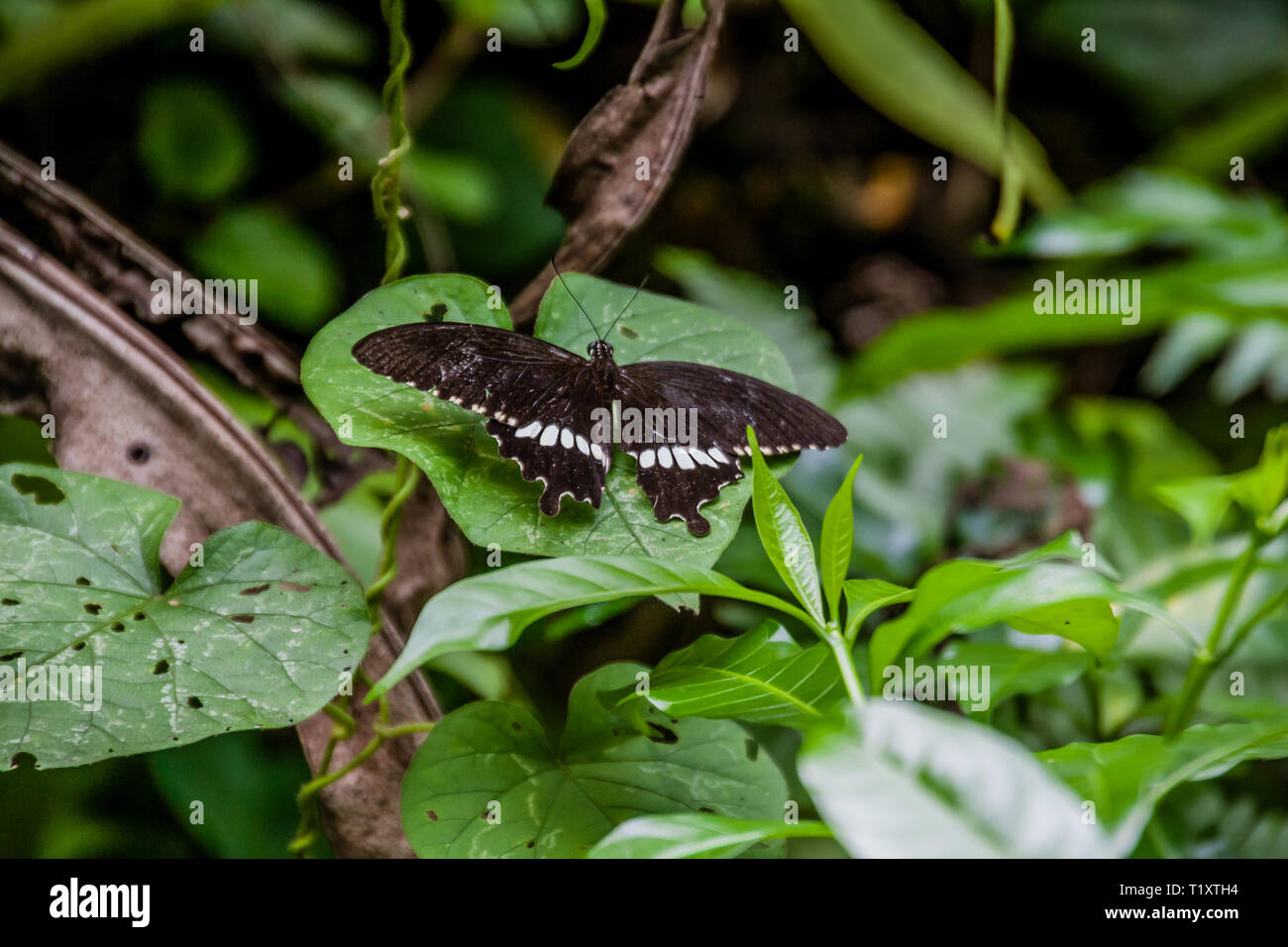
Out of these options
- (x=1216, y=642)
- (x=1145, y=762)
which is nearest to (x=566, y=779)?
(x=1145, y=762)

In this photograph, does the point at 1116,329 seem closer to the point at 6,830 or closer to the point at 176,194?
the point at 6,830

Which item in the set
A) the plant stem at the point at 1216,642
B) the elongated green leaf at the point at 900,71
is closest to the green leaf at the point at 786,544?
the plant stem at the point at 1216,642

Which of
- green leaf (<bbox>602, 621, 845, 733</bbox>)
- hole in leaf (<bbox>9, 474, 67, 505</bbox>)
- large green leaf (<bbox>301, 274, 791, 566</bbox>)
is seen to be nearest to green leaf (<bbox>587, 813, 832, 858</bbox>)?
green leaf (<bbox>602, 621, 845, 733</bbox>)

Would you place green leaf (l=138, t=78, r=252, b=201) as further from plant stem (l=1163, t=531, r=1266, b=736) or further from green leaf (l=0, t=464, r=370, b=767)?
plant stem (l=1163, t=531, r=1266, b=736)

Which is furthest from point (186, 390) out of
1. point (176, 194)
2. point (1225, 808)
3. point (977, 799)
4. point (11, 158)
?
point (1225, 808)

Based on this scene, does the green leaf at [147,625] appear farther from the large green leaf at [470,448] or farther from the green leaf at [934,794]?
the green leaf at [934,794]

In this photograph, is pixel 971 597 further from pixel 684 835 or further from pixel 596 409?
pixel 596 409
